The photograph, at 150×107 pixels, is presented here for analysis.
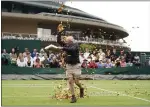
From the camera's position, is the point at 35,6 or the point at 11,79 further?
the point at 35,6

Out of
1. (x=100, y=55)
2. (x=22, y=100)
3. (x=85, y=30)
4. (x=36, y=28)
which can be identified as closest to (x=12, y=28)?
(x=36, y=28)

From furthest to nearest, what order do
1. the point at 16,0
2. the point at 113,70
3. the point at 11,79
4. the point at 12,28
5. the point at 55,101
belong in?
the point at 16,0
the point at 12,28
the point at 113,70
the point at 11,79
the point at 55,101

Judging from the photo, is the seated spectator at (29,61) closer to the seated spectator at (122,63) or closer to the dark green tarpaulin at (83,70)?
the dark green tarpaulin at (83,70)

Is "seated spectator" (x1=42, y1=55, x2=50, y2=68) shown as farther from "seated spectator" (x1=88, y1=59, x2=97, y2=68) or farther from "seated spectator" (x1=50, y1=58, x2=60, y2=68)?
"seated spectator" (x1=88, y1=59, x2=97, y2=68)

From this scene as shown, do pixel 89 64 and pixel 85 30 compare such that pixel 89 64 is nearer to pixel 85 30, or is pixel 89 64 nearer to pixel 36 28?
pixel 36 28

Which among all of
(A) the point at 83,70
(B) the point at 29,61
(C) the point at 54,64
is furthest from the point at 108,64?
(B) the point at 29,61

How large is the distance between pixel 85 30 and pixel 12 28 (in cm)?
1416

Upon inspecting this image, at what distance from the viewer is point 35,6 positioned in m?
63.7

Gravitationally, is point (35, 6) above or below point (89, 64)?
above

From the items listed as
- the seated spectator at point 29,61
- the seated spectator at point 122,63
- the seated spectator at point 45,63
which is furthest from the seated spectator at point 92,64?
the seated spectator at point 29,61

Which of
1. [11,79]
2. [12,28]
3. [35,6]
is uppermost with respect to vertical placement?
[35,6]

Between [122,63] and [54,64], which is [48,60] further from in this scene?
[122,63]

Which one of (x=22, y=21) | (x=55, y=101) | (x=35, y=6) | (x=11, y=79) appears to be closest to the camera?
(x=55, y=101)

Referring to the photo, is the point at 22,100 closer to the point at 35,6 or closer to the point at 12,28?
the point at 12,28
